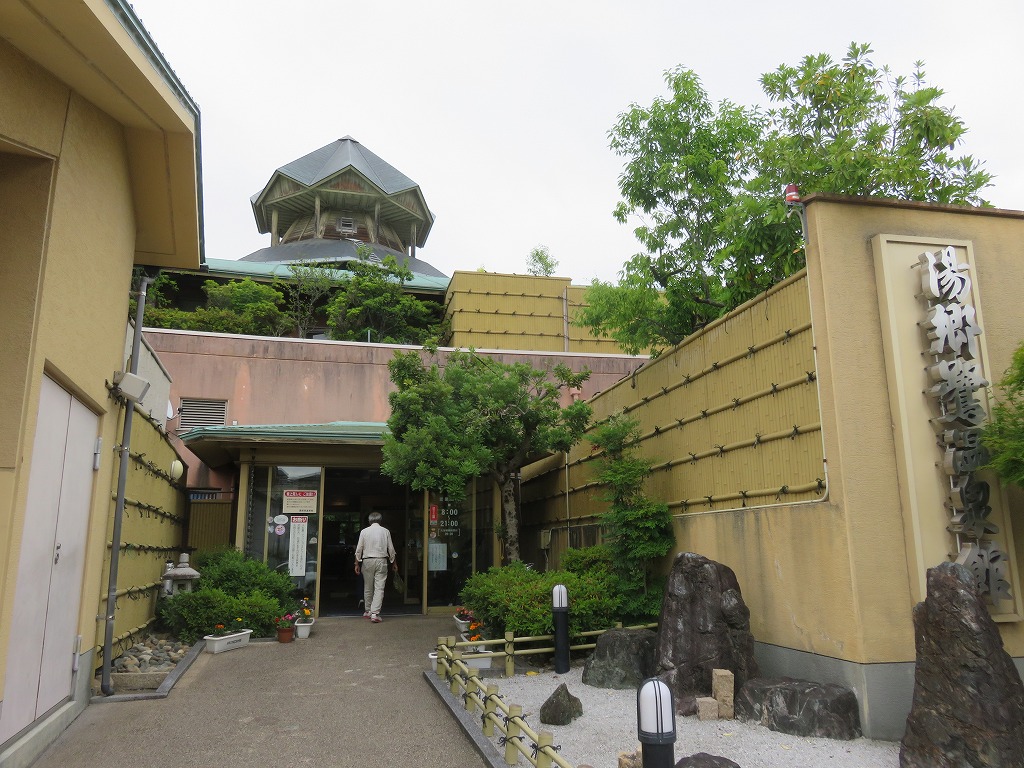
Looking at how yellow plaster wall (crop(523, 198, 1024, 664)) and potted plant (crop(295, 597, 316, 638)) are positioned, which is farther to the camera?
potted plant (crop(295, 597, 316, 638))

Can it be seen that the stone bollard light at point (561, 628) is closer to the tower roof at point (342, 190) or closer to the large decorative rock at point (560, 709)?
the large decorative rock at point (560, 709)

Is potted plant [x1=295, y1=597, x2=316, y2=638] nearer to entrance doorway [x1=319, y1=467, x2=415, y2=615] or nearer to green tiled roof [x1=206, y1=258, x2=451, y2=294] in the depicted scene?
entrance doorway [x1=319, y1=467, x2=415, y2=615]

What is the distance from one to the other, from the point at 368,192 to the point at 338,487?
2380 centimetres

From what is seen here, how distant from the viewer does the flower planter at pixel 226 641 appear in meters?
10.0

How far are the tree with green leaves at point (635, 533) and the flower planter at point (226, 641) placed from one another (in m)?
5.26

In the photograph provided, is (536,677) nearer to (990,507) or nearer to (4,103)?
(990,507)

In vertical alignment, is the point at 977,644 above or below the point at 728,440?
below

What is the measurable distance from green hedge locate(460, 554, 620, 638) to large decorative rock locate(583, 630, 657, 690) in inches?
33.6

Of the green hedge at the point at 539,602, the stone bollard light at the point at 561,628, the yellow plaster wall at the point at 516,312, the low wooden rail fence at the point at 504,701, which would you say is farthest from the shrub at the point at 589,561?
the yellow plaster wall at the point at 516,312

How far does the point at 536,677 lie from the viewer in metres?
8.59

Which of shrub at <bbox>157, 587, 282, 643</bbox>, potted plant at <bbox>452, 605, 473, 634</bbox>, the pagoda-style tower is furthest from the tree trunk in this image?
the pagoda-style tower

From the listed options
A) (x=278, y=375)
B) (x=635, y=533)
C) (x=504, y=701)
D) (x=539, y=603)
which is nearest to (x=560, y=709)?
(x=504, y=701)

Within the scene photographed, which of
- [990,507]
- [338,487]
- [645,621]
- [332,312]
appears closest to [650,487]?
[645,621]

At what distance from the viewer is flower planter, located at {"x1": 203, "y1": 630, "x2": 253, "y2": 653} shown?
10039 millimetres
